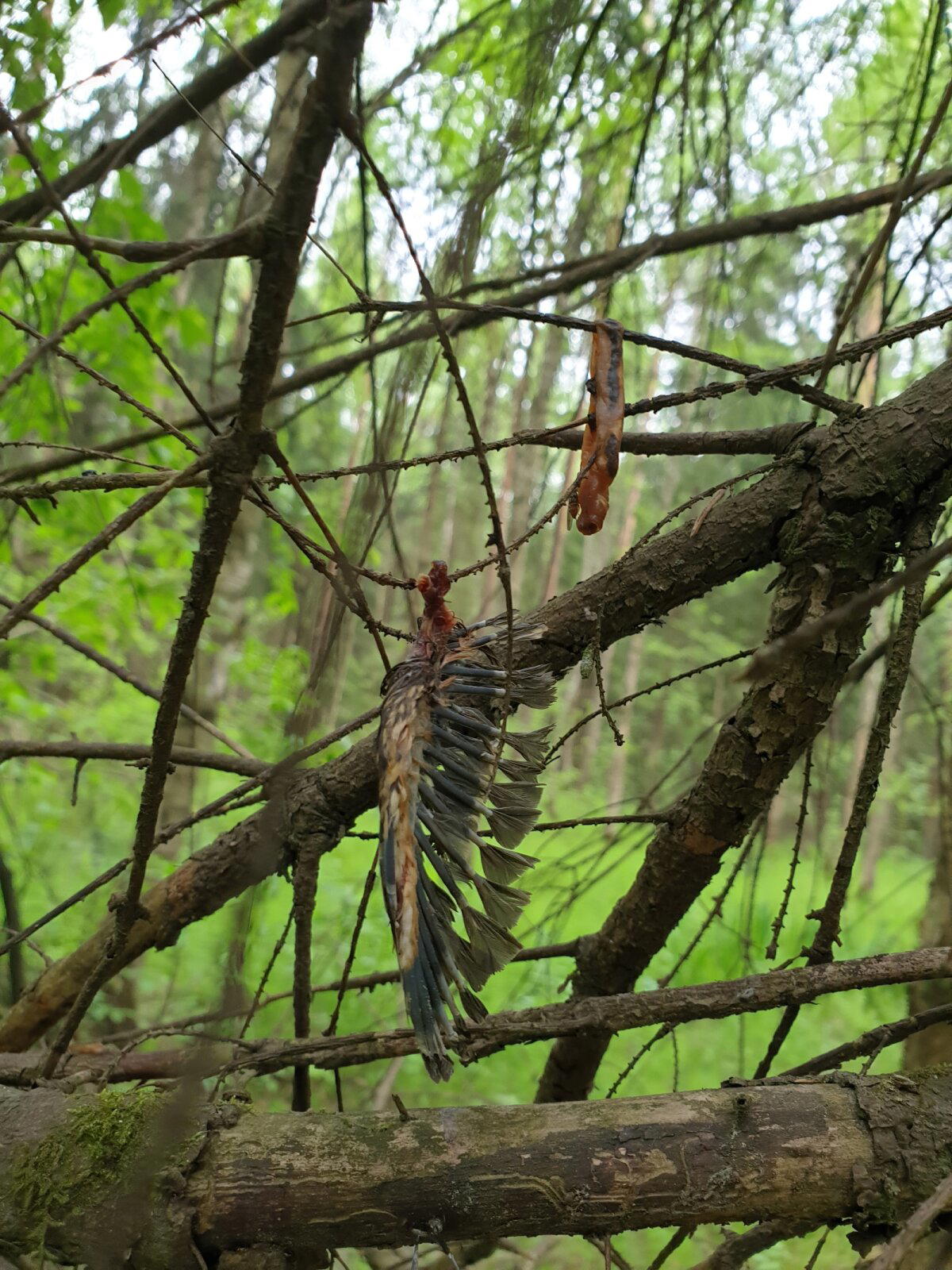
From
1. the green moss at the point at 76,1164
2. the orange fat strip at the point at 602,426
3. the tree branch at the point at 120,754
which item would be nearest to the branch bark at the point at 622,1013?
the green moss at the point at 76,1164

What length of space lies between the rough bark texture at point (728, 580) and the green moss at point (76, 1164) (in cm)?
28

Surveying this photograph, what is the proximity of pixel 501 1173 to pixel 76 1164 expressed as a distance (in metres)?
0.58

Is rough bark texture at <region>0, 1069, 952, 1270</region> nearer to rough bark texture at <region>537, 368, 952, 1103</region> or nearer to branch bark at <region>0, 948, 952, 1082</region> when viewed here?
branch bark at <region>0, 948, 952, 1082</region>

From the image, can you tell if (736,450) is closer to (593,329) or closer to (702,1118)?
(593,329)

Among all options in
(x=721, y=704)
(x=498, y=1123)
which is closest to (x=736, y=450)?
(x=498, y=1123)

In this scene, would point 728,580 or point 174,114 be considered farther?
point 174,114

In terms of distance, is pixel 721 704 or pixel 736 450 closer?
pixel 736 450

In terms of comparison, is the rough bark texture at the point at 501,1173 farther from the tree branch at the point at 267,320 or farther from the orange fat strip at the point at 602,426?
the orange fat strip at the point at 602,426

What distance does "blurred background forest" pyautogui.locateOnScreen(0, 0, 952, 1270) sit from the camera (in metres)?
1.30

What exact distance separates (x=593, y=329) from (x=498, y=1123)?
1013mm

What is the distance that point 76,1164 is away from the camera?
44.1 inches

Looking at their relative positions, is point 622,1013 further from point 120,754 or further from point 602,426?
point 120,754

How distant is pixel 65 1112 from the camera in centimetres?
119

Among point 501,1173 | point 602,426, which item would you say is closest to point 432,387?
point 602,426
